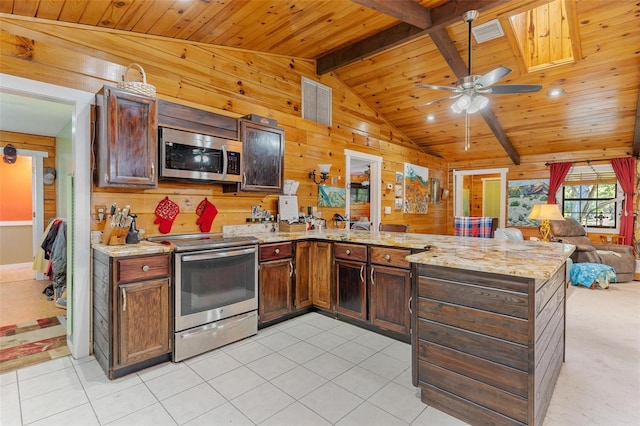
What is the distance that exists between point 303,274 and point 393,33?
3.17 meters

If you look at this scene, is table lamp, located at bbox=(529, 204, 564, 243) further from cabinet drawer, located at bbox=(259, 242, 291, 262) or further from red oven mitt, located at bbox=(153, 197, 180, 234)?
red oven mitt, located at bbox=(153, 197, 180, 234)

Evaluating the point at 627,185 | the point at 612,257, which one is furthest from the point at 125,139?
the point at 627,185

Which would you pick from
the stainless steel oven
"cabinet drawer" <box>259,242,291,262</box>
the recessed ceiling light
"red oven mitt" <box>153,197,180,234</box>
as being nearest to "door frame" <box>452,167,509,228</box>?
the recessed ceiling light

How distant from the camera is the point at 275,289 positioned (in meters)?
3.26

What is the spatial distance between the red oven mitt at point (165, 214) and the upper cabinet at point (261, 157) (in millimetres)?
724

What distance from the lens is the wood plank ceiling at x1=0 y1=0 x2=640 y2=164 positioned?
2875 mm

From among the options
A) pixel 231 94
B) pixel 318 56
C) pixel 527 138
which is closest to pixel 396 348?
pixel 231 94

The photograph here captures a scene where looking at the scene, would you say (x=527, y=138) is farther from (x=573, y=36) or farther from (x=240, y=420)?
(x=240, y=420)

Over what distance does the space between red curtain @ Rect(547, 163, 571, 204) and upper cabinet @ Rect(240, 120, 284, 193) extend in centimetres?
615

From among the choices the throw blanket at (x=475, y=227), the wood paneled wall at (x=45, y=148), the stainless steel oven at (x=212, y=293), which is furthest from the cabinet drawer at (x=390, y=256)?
the wood paneled wall at (x=45, y=148)

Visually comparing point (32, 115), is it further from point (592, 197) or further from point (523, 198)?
point (592, 197)

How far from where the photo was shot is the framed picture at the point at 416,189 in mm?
6590

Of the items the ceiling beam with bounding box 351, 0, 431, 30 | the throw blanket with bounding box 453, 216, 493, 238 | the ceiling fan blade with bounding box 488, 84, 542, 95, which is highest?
the ceiling beam with bounding box 351, 0, 431, 30

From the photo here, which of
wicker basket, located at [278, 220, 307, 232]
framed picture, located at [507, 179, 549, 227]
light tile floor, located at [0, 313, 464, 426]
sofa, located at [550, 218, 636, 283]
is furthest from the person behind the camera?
framed picture, located at [507, 179, 549, 227]
